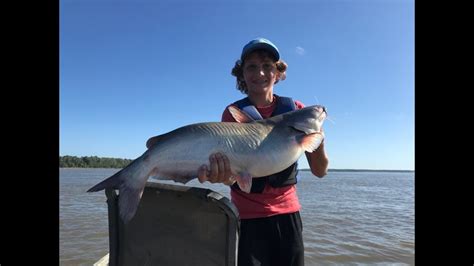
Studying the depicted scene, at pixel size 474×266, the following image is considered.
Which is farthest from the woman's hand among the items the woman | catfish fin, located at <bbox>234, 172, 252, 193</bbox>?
catfish fin, located at <bbox>234, 172, 252, 193</bbox>

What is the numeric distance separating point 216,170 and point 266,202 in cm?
62

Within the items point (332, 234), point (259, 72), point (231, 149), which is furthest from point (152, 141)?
point (332, 234)

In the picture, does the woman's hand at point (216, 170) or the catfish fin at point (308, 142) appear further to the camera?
the catfish fin at point (308, 142)

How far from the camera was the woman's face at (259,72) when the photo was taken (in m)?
3.42

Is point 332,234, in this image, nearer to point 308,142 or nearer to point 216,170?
point 308,142

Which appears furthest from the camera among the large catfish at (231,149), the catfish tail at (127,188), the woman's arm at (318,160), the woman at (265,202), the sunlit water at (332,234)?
the sunlit water at (332,234)

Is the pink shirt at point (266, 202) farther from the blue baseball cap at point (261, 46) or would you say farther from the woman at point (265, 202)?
the blue baseball cap at point (261, 46)

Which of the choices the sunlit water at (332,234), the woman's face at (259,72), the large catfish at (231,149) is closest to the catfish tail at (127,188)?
the large catfish at (231,149)

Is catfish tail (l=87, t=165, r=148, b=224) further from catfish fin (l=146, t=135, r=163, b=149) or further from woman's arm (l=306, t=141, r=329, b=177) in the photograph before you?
woman's arm (l=306, t=141, r=329, b=177)
